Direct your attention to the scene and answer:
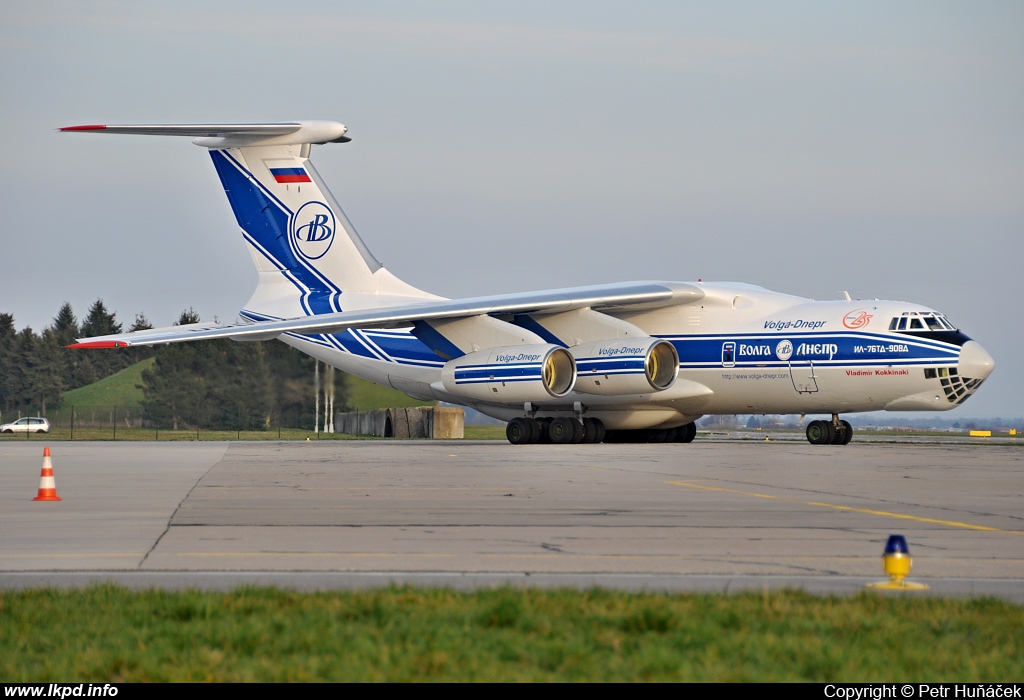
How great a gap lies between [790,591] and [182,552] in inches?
171

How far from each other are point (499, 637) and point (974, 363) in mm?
21454

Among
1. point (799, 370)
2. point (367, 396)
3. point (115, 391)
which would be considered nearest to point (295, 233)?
point (367, 396)

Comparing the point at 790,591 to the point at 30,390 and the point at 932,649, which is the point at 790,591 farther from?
the point at 30,390

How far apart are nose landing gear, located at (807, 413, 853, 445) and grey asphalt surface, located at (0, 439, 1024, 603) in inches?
316

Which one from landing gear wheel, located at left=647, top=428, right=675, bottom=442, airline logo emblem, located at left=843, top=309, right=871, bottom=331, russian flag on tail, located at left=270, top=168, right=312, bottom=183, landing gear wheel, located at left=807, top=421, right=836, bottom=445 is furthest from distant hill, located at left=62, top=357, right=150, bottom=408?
airline logo emblem, located at left=843, top=309, right=871, bottom=331

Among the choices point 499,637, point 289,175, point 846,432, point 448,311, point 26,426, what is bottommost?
point 26,426

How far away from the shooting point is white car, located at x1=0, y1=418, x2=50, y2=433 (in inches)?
2023

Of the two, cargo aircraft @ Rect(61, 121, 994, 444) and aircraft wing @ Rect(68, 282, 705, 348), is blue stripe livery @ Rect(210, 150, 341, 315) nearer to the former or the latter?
cargo aircraft @ Rect(61, 121, 994, 444)

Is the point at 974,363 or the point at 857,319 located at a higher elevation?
the point at 857,319

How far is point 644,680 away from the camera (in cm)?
464

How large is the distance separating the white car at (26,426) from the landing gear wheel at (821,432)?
34.6 m

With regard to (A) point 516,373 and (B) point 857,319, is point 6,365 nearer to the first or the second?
(A) point 516,373

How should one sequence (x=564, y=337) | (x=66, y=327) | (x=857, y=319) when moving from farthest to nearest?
(x=66, y=327) < (x=564, y=337) < (x=857, y=319)

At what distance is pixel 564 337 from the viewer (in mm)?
28641
